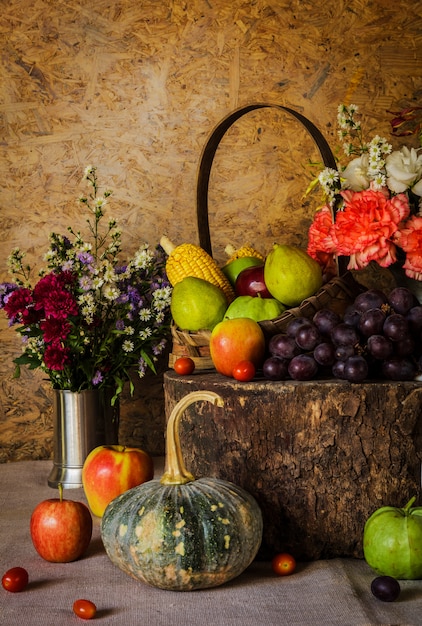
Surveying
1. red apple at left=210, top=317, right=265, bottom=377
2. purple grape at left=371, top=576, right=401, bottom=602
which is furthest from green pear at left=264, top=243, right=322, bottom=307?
purple grape at left=371, top=576, right=401, bottom=602

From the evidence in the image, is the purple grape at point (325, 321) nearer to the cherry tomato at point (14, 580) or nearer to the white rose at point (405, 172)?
the white rose at point (405, 172)

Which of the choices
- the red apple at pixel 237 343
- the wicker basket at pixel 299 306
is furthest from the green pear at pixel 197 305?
the red apple at pixel 237 343

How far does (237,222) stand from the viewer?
6.72 feet

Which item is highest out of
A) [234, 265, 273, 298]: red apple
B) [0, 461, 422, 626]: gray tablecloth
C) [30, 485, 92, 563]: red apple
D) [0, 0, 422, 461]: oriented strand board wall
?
[0, 0, 422, 461]: oriented strand board wall

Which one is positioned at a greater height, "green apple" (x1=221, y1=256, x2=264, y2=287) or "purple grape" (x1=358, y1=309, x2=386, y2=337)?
"green apple" (x1=221, y1=256, x2=264, y2=287)

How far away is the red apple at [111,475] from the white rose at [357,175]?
70 centimetres

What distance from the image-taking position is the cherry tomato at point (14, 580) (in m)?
1.17

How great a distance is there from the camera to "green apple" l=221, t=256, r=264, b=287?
1694 mm

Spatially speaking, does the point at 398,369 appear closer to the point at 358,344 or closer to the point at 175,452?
the point at 358,344

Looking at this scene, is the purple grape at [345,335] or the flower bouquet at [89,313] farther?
the flower bouquet at [89,313]

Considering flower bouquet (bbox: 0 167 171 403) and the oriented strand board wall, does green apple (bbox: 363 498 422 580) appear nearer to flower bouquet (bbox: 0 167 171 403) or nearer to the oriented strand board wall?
flower bouquet (bbox: 0 167 171 403)

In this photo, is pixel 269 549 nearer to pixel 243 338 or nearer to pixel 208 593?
Result: pixel 208 593

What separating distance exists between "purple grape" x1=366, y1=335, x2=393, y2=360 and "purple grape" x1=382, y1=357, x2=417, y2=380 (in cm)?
3

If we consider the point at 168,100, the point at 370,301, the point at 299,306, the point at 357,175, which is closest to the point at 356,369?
the point at 370,301
